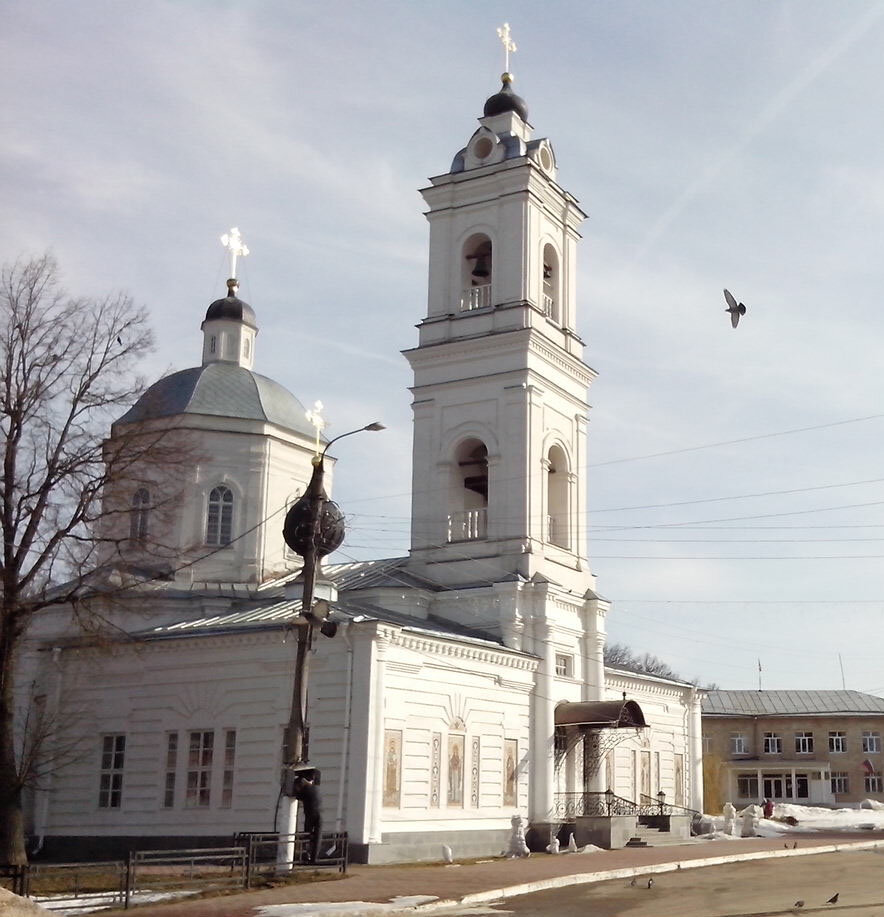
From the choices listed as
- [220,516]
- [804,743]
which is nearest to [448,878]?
[220,516]

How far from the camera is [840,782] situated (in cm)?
6838

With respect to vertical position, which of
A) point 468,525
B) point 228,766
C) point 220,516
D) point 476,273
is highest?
point 476,273

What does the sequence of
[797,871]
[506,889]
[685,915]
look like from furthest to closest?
1. [797,871]
2. [506,889]
3. [685,915]

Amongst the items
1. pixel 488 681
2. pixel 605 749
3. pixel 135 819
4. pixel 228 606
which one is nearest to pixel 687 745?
pixel 605 749

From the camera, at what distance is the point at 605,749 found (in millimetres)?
33625

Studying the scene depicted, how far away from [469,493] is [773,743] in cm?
4230

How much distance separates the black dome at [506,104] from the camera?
36.5 m

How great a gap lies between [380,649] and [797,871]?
30.3 feet

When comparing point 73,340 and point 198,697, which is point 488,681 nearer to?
point 198,697

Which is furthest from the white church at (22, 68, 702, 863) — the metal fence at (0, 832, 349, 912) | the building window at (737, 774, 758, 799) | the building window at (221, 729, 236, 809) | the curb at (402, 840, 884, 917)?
the building window at (737, 774, 758, 799)

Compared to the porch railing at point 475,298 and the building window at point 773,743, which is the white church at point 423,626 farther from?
the building window at point 773,743

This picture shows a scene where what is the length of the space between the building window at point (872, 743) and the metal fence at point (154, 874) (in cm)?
5200

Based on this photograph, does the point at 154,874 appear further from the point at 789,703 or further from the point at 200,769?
the point at 789,703

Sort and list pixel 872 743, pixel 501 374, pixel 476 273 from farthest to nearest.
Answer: pixel 872 743 < pixel 476 273 < pixel 501 374
